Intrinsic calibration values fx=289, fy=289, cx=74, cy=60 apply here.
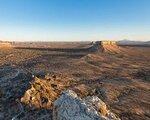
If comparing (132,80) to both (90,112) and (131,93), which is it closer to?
(131,93)

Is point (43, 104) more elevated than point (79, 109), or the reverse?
point (79, 109)

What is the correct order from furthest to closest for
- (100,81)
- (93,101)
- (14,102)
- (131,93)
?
1. (100,81)
2. (131,93)
3. (14,102)
4. (93,101)

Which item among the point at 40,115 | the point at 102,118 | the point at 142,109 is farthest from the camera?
the point at 142,109

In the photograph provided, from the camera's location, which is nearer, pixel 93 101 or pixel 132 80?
pixel 93 101

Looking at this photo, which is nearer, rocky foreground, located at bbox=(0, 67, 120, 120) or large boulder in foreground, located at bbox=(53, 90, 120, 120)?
large boulder in foreground, located at bbox=(53, 90, 120, 120)

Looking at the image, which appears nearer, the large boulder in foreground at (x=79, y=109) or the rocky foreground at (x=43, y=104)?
the large boulder in foreground at (x=79, y=109)

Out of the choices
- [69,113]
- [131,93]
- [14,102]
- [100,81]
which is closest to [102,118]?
[69,113]

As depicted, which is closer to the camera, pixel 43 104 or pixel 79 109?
pixel 79 109

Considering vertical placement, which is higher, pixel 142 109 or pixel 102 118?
pixel 102 118
